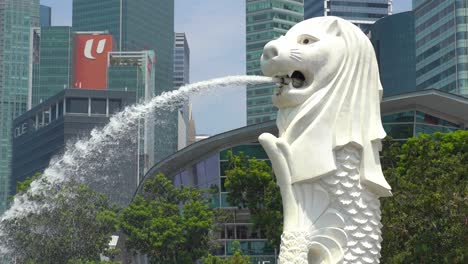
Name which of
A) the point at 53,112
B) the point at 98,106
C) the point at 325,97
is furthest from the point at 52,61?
the point at 325,97

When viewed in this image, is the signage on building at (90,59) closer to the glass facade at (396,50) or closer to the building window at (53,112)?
the building window at (53,112)

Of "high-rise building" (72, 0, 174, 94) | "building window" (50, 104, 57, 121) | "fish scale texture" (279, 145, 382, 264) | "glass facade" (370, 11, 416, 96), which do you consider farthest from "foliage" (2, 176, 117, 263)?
"high-rise building" (72, 0, 174, 94)

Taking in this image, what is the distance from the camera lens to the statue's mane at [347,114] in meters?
19.1

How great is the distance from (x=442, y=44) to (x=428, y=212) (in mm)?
70336

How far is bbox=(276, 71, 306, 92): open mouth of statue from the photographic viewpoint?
770 inches

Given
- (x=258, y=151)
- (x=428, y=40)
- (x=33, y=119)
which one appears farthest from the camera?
(x=33, y=119)

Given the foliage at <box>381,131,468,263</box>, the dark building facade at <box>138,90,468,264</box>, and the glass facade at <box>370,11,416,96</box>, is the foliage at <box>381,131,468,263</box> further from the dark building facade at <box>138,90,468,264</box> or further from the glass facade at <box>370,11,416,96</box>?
the glass facade at <box>370,11,416,96</box>

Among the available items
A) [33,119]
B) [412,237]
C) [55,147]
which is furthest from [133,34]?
[412,237]

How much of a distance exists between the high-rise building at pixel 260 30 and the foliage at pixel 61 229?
4127 inches

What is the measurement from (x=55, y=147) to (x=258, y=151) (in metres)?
78.9

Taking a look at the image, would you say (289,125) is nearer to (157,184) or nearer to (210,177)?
(157,184)

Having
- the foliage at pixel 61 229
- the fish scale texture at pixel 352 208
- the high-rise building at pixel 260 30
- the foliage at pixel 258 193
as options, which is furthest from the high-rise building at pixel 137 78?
the fish scale texture at pixel 352 208

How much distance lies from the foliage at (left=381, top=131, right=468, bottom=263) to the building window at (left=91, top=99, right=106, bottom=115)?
100m

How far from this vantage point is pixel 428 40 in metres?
102
